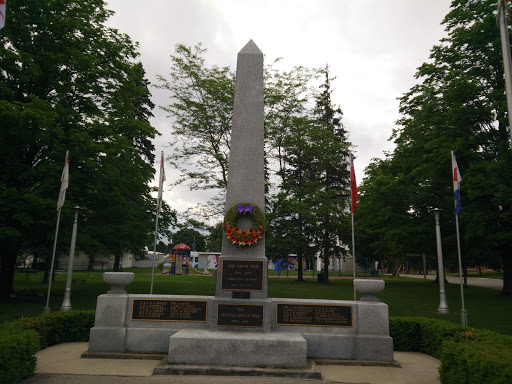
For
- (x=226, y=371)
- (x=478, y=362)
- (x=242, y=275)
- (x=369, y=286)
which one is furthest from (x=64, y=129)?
(x=478, y=362)

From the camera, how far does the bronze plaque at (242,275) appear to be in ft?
28.0

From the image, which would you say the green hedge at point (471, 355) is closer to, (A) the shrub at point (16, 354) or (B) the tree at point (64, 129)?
(A) the shrub at point (16, 354)

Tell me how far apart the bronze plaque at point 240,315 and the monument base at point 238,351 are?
2.64 ft

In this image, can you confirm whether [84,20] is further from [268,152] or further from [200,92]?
[268,152]

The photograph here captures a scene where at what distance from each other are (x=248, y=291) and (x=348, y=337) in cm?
246

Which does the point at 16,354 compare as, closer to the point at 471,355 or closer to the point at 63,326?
the point at 63,326

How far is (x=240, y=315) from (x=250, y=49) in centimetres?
702

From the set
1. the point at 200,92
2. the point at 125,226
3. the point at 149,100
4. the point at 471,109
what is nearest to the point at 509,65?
the point at 471,109

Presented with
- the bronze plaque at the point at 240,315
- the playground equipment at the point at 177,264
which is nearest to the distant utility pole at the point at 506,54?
the bronze plaque at the point at 240,315

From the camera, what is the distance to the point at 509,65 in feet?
24.1

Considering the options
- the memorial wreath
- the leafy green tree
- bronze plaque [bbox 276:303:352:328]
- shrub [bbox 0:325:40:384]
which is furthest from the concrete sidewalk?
the leafy green tree

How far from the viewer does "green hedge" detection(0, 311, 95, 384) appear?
230 inches

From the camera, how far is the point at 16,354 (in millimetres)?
6035

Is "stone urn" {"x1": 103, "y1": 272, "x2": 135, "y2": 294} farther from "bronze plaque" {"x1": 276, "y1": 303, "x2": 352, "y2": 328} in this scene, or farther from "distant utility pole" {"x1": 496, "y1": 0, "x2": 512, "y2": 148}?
"distant utility pole" {"x1": 496, "y1": 0, "x2": 512, "y2": 148}
